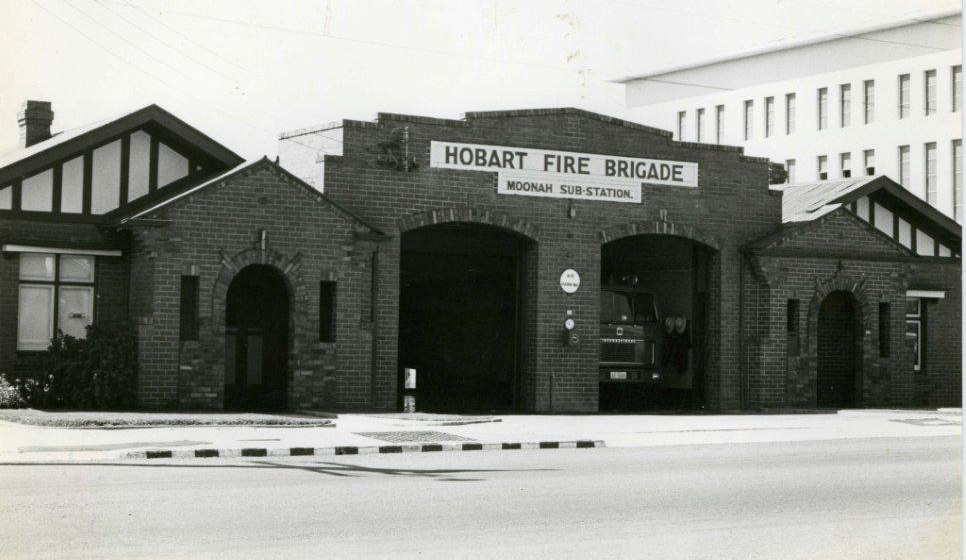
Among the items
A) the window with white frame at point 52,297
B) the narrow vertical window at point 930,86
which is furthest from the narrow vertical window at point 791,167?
the window with white frame at point 52,297

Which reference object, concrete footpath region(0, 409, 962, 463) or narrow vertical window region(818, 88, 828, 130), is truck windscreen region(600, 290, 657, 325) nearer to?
concrete footpath region(0, 409, 962, 463)

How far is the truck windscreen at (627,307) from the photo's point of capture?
28.5 meters

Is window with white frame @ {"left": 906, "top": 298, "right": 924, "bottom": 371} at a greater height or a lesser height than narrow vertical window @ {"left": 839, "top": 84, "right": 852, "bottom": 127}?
lesser

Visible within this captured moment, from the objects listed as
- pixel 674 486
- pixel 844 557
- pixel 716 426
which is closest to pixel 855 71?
pixel 716 426

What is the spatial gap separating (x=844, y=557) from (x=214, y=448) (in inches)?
371

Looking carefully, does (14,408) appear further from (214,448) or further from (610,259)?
(610,259)

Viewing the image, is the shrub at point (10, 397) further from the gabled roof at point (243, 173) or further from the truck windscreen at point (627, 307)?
the truck windscreen at point (627, 307)

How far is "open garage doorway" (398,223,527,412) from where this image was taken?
96.8 ft

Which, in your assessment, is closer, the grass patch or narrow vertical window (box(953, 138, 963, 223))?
the grass patch

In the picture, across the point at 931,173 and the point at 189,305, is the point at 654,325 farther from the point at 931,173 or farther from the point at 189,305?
the point at 931,173

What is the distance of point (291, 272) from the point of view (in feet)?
79.5

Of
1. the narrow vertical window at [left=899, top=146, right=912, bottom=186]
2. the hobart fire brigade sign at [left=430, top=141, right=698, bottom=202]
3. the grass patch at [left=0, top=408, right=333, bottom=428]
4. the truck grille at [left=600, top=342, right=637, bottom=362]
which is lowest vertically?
the grass patch at [left=0, top=408, right=333, bottom=428]

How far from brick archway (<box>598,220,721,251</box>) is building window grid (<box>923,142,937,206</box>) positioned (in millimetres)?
21997

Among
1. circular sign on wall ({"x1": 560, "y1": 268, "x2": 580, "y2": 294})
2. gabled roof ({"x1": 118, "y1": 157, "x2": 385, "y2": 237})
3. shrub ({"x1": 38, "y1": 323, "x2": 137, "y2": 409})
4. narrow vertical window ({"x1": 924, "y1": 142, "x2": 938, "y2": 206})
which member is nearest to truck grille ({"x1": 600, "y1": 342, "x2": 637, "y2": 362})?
circular sign on wall ({"x1": 560, "y1": 268, "x2": 580, "y2": 294})
